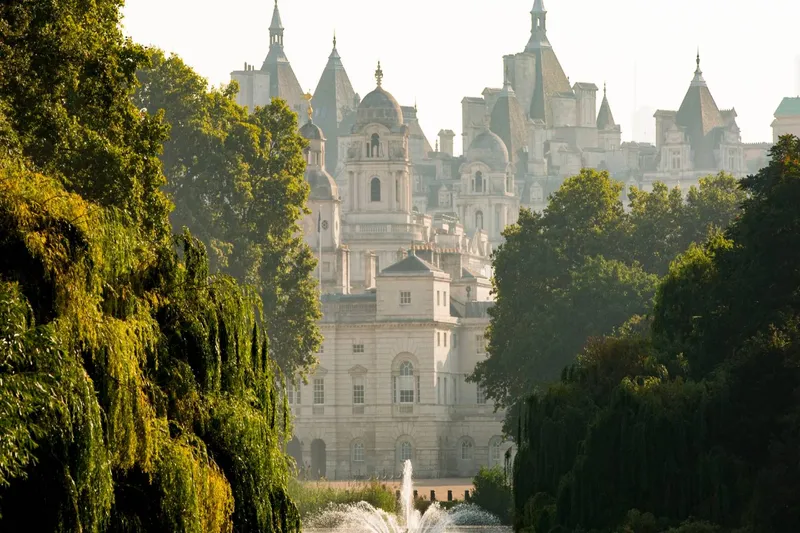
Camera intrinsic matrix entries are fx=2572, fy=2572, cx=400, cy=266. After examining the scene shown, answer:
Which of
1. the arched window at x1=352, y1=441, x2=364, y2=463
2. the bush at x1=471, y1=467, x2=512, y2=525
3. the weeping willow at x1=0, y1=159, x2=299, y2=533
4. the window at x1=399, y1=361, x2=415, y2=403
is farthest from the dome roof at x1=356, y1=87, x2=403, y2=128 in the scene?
the weeping willow at x1=0, y1=159, x2=299, y2=533

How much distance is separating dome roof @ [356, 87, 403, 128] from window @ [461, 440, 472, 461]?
4882cm

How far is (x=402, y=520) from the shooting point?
81812mm

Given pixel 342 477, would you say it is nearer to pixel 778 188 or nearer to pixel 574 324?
pixel 574 324

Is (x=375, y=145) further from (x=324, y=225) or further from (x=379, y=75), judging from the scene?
(x=324, y=225)

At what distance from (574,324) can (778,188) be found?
41.1m

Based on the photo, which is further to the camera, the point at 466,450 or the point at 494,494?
the point at 466,450

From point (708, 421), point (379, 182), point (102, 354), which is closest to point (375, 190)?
point (379, 182)

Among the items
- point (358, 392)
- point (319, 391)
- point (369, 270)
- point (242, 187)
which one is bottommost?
point (242, 187)

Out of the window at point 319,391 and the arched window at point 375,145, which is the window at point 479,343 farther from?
the arched window at point 375,145

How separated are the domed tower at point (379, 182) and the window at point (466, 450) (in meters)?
44.0

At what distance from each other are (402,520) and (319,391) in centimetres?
6336

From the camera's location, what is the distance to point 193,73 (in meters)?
77.9

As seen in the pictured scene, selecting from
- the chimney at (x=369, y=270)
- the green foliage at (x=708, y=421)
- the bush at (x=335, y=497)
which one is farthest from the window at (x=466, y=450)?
the green foliage at (x=708, y=421)

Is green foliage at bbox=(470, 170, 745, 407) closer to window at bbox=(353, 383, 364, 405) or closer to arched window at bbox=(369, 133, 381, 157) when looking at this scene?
window at bbox=(353, 383, 364, 405)
